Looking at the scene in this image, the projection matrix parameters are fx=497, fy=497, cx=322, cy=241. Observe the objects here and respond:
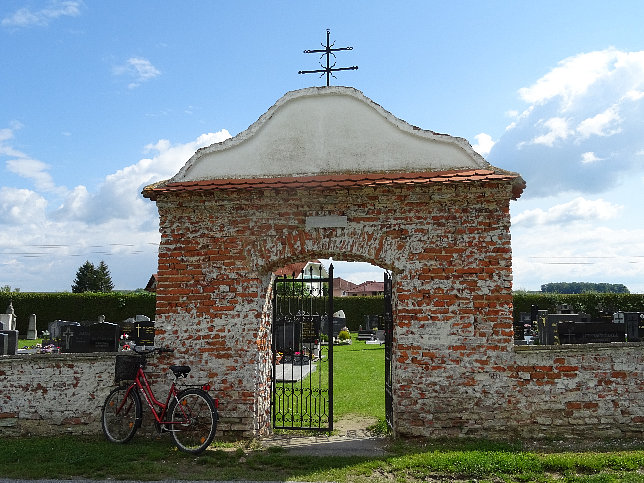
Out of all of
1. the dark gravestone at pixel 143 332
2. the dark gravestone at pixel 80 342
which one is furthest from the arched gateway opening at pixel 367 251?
the dark gravestone at pixel 143 332

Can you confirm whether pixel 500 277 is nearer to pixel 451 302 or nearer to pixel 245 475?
pixel 451 302

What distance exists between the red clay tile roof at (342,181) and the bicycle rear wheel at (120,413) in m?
2.82

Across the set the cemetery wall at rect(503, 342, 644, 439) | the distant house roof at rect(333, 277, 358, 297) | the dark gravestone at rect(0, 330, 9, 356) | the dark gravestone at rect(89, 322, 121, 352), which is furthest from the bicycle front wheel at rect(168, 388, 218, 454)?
the distant house roof at rect(333, 277, 358, 297)

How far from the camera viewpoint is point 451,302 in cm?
678

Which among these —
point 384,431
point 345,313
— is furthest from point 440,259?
point 345,313

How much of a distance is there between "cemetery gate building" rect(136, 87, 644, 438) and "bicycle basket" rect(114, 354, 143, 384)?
44 cm

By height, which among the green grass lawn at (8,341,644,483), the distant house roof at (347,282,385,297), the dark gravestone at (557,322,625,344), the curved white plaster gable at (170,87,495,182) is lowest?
the green grass lawn at (8,341,644,483)

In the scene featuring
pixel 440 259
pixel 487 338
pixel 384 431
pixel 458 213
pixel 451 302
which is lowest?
pixel 384 431

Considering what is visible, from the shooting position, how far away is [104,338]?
1072 centimetres

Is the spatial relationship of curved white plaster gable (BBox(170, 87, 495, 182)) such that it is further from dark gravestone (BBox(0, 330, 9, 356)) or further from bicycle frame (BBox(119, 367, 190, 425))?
dark gravestone (BBox(0, 330, 9, 356))

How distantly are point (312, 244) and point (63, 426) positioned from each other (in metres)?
4.45

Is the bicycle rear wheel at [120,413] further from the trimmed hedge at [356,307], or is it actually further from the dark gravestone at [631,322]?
the trimmed hedge at [356,307]

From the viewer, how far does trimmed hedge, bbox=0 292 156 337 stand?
27.3 metres


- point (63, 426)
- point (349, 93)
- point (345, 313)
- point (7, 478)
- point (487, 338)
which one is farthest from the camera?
point (345, 313)
